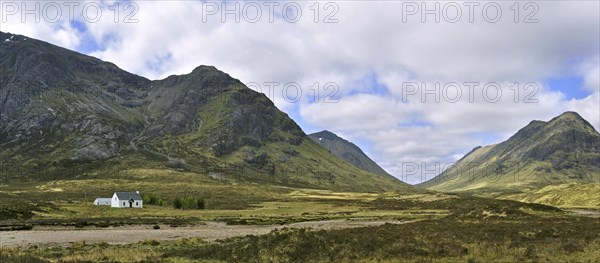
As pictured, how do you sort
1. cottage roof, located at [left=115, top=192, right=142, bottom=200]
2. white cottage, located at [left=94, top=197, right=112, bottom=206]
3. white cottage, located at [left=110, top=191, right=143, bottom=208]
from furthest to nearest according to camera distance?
white cottage, located at [left=94, top=197, right=112, bottom=206]
cottage roof, located at [left=115, top=192, right=142, bottom=200]
white cottage, located at [left=110, top=191, right=143, bottom=208]

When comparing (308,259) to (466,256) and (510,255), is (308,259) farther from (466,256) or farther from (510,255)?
(510,255)

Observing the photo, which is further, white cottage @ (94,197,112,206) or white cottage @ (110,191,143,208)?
white cottage @ (94,197,112,206)

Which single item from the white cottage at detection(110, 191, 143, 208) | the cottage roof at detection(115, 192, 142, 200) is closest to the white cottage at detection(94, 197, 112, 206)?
the white cottage at detection(110, 191, 143, 208)

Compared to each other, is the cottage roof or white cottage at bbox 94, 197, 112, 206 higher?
the cottage roof

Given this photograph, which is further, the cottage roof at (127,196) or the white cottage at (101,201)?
the white cottage at (101,201)

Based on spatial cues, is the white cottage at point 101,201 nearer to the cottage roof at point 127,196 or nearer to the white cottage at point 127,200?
the white cottage at point 127,200

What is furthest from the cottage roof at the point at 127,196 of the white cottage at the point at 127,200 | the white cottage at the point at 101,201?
the white cottage at the point at 101,201

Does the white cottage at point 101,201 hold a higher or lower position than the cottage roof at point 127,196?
lower

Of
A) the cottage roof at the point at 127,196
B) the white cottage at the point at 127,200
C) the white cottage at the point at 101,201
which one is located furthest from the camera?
the white cottage at the point at 101,201

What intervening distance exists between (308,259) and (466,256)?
10762 mm

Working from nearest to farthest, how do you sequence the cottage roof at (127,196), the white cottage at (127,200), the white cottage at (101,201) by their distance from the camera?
the white cottage at (127,200)
the cottage roof at (127,196)
the white cottage at (101,201)

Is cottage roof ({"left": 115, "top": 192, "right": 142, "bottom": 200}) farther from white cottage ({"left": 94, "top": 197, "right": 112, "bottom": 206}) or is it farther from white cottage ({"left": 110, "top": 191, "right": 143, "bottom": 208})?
white cottage ({"left": 94, "top": 197, "right": 112, "bottom": 206})

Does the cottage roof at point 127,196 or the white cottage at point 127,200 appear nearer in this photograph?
the white cottage at point 127,200

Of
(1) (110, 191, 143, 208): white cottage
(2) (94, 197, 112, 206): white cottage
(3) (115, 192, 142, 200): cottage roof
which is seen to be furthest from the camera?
(2) (94, 197, 112, 206): white cottage
